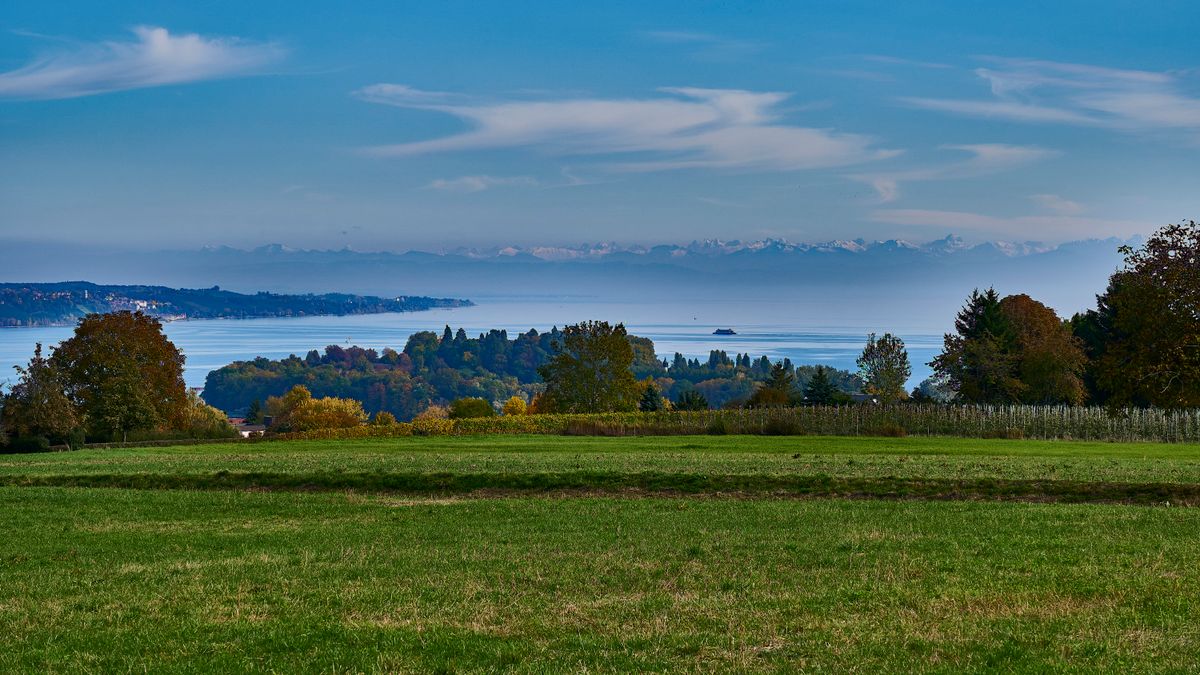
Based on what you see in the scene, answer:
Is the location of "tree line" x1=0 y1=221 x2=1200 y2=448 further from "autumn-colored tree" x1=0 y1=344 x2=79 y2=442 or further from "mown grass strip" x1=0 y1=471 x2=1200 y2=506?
"mown grass strip" x1=0 y1=471 x2=1200 y2=506

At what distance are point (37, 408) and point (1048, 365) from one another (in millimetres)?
66667

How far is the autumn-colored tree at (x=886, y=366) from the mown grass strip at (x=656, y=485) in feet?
208

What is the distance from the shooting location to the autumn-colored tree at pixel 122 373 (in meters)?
62.3

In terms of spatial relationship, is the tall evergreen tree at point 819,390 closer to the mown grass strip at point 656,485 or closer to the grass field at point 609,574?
the grass field at point 609,574

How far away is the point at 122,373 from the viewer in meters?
65.4

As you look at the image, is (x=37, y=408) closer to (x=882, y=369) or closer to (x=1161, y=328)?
(x=1161, y=328)

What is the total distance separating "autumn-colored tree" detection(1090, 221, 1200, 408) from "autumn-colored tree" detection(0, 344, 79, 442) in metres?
47.3

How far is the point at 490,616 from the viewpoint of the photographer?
39.3 feet

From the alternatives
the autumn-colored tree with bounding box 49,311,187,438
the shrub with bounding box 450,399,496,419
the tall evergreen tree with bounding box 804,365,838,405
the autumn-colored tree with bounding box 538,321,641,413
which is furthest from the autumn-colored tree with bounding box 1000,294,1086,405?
the autumn-colored tree with bounding box 49,311,187,438

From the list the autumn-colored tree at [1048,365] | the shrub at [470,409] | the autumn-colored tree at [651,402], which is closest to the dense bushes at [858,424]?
the autumn-colored tree at [1048,365]

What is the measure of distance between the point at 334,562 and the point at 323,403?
117558 millimetres

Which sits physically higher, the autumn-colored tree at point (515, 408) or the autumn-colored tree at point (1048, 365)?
the autumn-colored tree at point (1048, 365)

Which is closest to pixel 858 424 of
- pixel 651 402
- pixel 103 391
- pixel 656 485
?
pixel 651 402

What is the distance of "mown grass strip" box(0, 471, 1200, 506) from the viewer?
1011 inches
